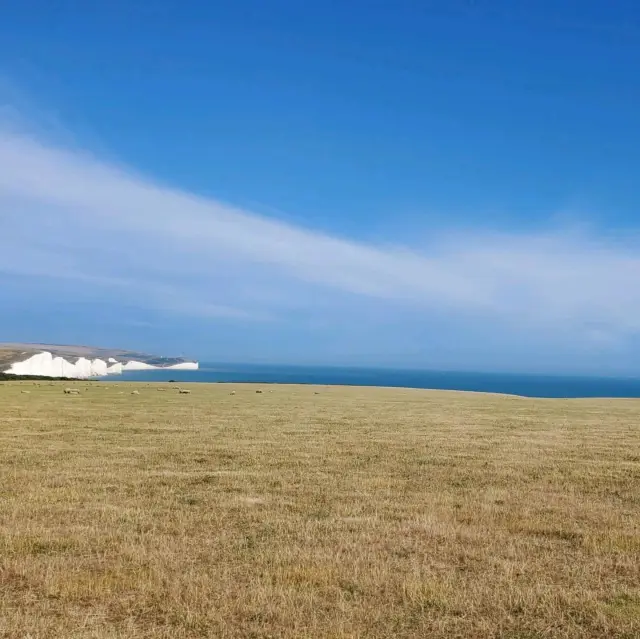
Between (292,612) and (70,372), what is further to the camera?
(70,372)

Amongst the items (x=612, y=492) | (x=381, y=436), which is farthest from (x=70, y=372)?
(x=612, y=492)

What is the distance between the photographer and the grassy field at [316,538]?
789 centimetres

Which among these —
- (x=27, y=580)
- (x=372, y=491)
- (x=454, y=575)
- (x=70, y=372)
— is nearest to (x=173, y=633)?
(x=27, y=580)

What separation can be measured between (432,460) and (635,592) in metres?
11.6

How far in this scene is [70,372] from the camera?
194250 mm

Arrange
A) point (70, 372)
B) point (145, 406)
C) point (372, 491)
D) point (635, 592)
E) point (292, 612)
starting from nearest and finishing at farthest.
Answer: point (292, 612)
point (635, 592)
point (372, 491)
point (145, 406)
point (70, 372)

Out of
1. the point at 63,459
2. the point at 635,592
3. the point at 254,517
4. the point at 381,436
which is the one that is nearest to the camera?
the point at 635,592

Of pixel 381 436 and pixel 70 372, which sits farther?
pixel 70 372

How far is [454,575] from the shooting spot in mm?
9461

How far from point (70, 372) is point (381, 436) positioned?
184677mm

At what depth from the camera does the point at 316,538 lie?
11.3m

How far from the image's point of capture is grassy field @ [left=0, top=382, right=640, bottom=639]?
7.89 m

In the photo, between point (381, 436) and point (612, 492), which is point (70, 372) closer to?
point (381, 436)

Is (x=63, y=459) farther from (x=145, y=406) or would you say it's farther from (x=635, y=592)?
(x=145, y=406)
